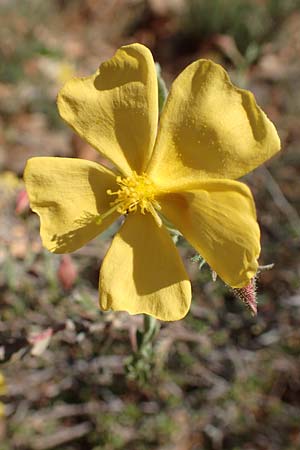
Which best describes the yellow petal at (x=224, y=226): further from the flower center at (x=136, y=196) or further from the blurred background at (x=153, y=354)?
the blurred background at (x=153, y=354)

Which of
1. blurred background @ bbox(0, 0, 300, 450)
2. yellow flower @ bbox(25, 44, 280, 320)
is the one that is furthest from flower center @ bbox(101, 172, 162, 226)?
blurred background @ bbox(0, 0, 300, 450)


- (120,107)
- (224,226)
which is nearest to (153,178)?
(120,107)

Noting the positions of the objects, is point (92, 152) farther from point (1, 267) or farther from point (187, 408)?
point (187, 408)

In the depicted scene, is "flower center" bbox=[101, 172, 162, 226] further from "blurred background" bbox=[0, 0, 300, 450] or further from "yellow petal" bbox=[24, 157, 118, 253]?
"blurred background" bbox=[0, 0, 300, 450]

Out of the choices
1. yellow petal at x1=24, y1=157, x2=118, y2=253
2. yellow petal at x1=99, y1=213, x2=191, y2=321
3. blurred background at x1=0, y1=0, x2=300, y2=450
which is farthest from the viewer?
blurred background at x1=0, y1=0, x2=300, y2=450

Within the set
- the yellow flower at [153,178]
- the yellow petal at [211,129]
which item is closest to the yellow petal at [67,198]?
the yellow flower at [153,178]
